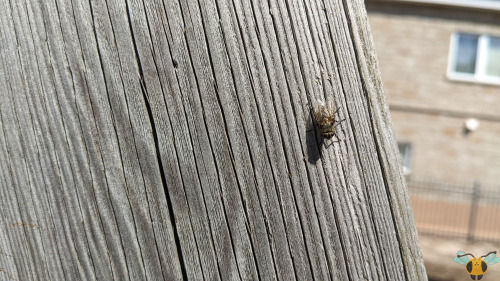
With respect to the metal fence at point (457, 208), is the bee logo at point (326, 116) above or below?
above

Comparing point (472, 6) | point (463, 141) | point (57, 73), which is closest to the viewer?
point (57, 73)

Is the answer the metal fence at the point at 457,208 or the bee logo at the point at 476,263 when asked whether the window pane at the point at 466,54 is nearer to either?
the metal fence at the point at 457,208

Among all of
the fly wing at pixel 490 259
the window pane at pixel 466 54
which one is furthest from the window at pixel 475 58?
the fly wing at pixel 490 259

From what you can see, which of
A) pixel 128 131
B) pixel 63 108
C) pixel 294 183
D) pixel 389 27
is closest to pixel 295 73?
pixel 294 183

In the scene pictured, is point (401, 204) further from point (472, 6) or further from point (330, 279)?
point (472, 6)

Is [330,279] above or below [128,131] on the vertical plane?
below

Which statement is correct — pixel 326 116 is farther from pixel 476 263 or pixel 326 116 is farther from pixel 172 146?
pixel 476 263

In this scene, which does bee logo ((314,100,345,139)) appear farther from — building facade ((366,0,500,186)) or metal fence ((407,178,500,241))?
building facade ((366,0,500,186))
